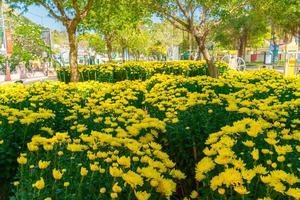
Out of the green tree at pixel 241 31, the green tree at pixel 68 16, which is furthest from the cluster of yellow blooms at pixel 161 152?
the green tree at pixel 241 31

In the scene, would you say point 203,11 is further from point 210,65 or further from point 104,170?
point 104,170

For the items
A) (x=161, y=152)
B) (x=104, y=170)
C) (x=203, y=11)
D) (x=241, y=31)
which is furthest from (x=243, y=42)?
(x=104, y=170)

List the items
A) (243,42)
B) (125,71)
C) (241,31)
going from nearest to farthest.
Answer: (125,71) → (241,31) → (243,42)

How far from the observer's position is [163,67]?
1859 cm

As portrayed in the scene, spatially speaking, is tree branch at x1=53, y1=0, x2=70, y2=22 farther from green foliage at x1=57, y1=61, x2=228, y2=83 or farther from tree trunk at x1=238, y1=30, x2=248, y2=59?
tree trunk at x1=238, y1=30, x2=248, y2=59

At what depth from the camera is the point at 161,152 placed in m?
3.11

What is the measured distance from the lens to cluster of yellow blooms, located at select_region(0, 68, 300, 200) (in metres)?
2.58

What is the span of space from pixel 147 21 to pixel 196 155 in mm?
13105

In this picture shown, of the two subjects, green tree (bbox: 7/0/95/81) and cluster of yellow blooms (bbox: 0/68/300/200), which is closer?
cluster of yellow blooms (bbox: 0/68/300/200)

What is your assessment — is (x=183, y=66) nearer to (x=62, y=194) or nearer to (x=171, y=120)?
(x=171, y=120)

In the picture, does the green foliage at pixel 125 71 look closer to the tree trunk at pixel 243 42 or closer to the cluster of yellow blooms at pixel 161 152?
the cluster of yellow blooms at pixel 161 152

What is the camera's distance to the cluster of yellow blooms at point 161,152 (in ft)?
8.47

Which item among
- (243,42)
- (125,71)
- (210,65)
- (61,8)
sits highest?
(61,8)

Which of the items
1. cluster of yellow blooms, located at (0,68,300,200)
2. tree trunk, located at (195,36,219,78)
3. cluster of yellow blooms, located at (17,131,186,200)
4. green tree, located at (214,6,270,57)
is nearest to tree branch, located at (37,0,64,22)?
tree trunk, located at (195,36,219,78)
